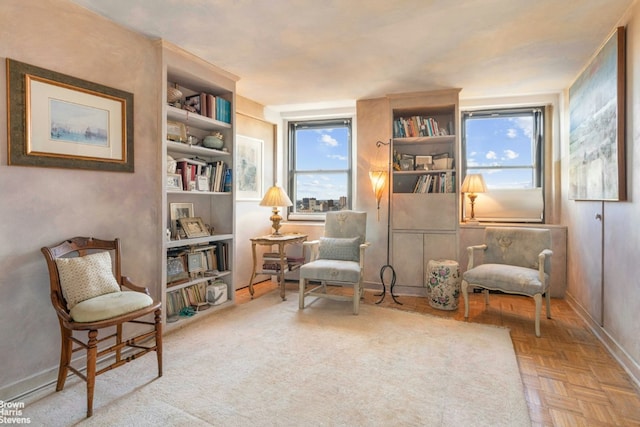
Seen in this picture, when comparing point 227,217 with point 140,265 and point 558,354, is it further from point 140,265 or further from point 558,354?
point 558,354

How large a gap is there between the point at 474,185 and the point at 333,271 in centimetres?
220

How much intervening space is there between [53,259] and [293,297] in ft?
8.52

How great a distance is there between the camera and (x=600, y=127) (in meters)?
2.82

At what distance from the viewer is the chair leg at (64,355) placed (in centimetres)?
207

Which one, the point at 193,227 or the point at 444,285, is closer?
the point at 193,227

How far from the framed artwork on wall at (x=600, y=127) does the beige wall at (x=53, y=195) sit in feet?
11.8

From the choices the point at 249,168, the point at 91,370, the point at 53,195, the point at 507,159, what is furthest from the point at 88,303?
the point at 507,159

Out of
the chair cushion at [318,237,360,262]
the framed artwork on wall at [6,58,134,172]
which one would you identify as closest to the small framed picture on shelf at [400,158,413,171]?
the chair cushion at [318,237,360,262]

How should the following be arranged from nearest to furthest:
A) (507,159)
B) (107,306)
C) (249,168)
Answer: (107,306)
(507,159)
(249,168)

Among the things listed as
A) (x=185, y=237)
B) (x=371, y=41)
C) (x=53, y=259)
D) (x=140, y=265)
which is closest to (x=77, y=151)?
(x=53, y=259)

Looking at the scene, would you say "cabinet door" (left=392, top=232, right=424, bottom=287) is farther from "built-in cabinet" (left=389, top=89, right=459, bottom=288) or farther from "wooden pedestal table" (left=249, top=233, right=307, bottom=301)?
"wooden pedestal table" (left=249, top=233, right=307, bottom=301)

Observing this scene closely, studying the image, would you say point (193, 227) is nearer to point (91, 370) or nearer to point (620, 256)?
point (91, 370)

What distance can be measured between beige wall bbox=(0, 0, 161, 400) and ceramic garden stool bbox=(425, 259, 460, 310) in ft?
9.39

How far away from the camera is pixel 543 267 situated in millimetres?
3176
